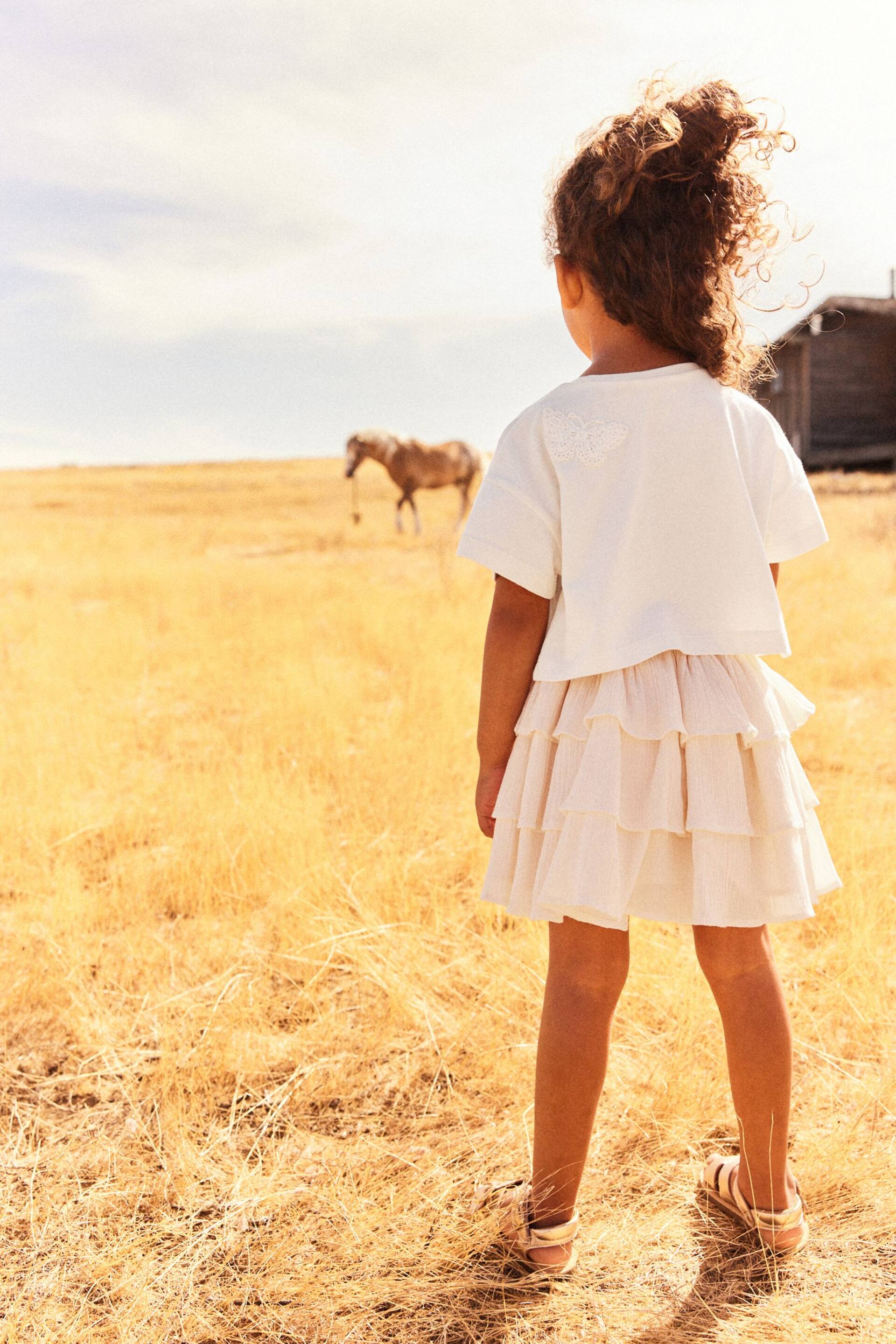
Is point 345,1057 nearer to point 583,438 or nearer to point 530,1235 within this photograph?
point 530,1235

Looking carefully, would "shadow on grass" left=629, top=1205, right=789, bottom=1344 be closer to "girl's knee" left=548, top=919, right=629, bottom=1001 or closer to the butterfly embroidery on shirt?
"girl's knee" left=548, top=919, right=629, bottom=1001

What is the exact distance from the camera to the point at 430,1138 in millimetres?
1771

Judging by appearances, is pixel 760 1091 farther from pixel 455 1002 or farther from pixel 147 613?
pixel 147 613

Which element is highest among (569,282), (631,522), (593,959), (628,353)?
(569,282)

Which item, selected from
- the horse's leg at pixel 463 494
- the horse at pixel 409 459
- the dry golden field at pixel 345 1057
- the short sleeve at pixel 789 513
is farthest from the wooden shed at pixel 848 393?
the short sleeve at pixel 789 513

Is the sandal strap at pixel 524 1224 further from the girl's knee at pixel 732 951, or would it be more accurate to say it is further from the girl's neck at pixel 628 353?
the girl's neck at pixel 628 353

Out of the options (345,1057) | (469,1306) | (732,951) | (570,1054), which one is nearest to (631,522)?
(732,951)

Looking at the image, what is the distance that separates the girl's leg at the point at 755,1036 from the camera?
132cm

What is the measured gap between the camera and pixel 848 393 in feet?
57.3

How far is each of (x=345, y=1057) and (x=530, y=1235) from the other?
0.71 metres

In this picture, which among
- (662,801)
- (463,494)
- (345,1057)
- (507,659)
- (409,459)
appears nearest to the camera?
(662,801)

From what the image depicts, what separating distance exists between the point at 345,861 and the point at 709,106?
2145mm

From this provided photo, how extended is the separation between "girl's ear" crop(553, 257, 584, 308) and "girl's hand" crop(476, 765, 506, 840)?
2.37 ft

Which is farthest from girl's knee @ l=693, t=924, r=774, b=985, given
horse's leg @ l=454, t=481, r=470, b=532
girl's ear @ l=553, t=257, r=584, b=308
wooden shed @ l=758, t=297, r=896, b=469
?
wooden shed @ l=758, t=297, r=896, b=469
